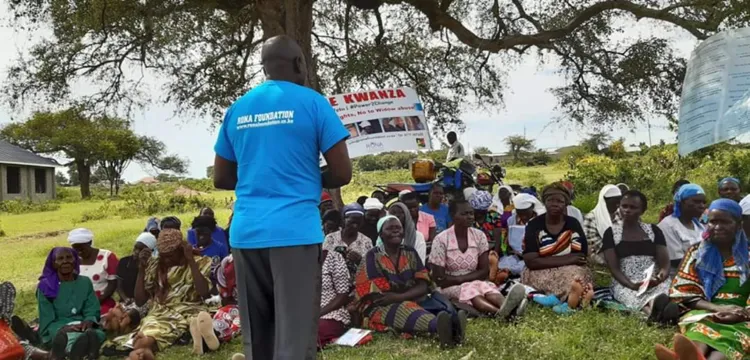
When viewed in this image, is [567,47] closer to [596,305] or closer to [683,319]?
[596,305]

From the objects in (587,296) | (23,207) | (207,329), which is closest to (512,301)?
(587,296)

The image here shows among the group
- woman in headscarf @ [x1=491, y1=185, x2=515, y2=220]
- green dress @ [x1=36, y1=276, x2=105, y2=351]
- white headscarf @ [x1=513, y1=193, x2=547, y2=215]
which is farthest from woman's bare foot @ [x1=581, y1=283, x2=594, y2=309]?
green dress @ [x1=36, y1=276, x2=105, y2=351]

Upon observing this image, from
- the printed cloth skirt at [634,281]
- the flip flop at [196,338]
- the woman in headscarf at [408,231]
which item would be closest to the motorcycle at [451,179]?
the woman in headscarf at [408,231]

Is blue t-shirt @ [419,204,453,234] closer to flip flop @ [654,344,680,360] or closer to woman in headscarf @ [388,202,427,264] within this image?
woman in headscarf @ [388,202,427,264]

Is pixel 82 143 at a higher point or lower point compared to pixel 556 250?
higher

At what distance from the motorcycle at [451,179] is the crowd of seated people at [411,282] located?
2.71 meters

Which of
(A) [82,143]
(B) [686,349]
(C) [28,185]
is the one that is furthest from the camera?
(A) [82,143]

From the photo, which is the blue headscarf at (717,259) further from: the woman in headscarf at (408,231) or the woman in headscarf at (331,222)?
the woman in headscarf at (331,222)

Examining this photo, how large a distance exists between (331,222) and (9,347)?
3002 millimetres

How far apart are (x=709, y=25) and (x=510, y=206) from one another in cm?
347

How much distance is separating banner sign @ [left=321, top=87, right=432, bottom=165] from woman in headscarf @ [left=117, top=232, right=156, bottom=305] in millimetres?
2789

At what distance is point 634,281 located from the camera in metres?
5.24

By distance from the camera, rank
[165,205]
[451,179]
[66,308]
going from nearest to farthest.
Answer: [66,308] → [451,179] → [165,205]

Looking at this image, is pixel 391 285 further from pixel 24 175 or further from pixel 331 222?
pixel 24 175
